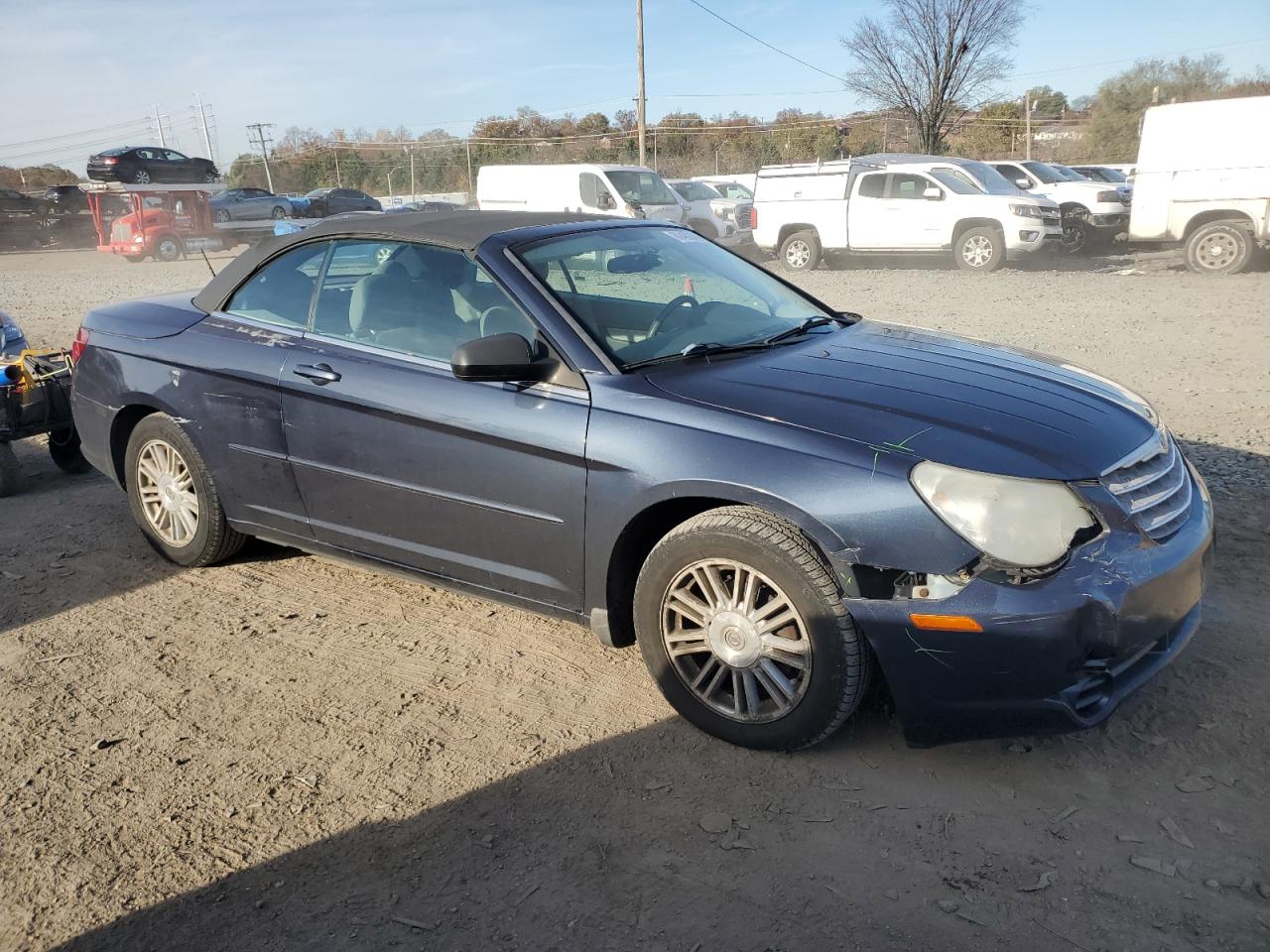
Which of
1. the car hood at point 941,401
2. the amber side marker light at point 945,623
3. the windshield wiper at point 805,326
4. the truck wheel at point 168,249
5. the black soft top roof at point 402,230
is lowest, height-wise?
the truck wheel at point 168,249

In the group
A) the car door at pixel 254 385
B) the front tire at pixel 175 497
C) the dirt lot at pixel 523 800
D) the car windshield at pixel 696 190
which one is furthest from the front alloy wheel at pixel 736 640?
the car windshield at pixel 696 190

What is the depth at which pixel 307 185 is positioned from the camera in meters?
60.7

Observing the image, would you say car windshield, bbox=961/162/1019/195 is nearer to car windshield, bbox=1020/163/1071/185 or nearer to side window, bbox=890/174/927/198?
side window, bbox=890/174/927/198

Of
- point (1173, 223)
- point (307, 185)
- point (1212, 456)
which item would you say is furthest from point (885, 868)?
point (307, 185)

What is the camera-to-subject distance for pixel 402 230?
4.11 meters

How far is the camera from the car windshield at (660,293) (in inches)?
146

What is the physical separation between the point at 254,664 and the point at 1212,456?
5319mm

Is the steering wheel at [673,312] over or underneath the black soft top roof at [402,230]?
underneath

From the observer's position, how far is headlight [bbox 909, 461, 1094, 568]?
2.79 m

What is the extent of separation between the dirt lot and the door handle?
1046 millimetres

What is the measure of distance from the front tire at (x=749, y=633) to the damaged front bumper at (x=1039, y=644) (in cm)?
12

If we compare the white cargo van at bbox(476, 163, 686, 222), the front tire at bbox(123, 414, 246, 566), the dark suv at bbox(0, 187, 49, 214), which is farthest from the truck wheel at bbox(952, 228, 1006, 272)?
the dark suv at bbox(0, 187, 49, 214)

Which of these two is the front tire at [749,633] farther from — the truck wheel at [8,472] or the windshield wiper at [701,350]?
the truck wheel at [8,472]

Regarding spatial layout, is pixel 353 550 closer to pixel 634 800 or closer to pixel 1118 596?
pixel 634 800
